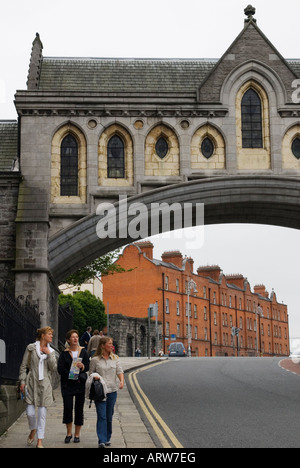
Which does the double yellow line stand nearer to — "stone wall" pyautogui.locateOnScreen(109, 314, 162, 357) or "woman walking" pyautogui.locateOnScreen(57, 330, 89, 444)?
"woman walking" pyautogui.locateOnScreen(57, 330, 89, 444)

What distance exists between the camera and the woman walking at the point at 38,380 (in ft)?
32.0

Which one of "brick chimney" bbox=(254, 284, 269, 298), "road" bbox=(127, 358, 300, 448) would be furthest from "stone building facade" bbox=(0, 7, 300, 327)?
"brick chimney" bbox=(254, 284, 269, 298)

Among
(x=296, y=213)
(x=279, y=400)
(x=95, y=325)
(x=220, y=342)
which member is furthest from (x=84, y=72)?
(x=220, y=342)

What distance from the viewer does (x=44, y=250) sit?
61.0 feet

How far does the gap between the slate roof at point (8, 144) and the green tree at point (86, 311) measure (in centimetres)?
4152

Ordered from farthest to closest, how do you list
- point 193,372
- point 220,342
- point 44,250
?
point 220,342 → point 193,372 → point 44,250

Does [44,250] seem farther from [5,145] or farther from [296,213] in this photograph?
[296,213]

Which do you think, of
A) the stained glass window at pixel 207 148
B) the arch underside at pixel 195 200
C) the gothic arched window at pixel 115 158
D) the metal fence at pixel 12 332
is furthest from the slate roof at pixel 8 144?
the metal fence at pixel 12 332

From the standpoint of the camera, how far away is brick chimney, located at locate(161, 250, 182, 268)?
290ft

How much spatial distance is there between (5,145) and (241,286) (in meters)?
88.9

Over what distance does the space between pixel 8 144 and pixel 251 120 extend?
7806 mm

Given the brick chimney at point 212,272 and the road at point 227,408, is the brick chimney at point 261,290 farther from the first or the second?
the road at point 227,408

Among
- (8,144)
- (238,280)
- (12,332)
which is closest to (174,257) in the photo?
(238,280)

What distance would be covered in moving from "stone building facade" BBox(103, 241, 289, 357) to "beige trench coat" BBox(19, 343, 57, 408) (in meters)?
56.8
